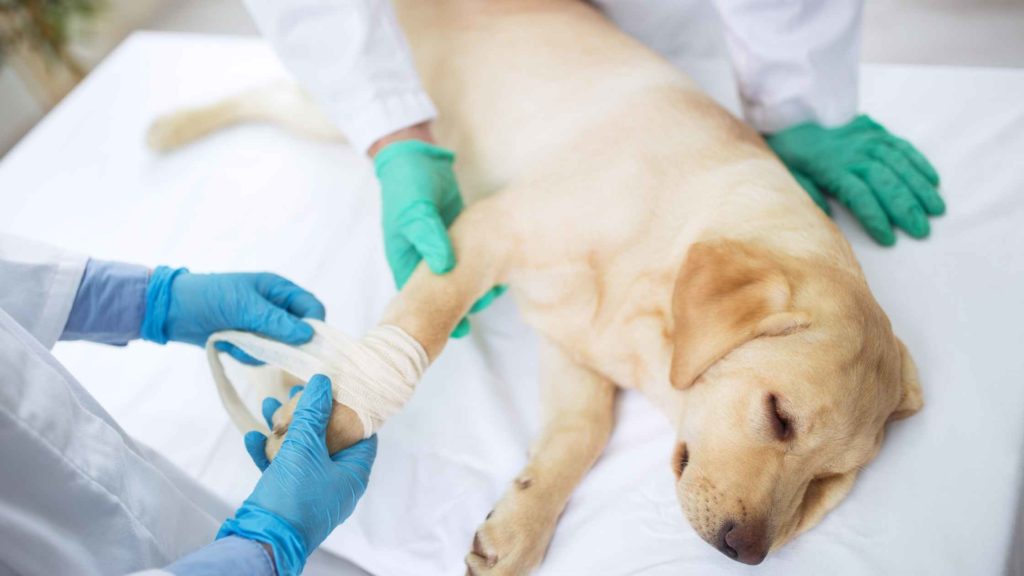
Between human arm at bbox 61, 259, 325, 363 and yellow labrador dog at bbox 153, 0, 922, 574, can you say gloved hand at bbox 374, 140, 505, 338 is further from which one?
human arm at bbox 61, 259, 325, 363

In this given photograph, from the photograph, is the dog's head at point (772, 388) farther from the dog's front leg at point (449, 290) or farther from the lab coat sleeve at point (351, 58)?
the lab coat sleeve at point (351, 58)

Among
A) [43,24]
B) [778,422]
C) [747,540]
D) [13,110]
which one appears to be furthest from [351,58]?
[13,110]

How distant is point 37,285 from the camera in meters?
1.29

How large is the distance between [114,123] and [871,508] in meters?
2.73

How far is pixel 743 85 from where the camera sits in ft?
6.72

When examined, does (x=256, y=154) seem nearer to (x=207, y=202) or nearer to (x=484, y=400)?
(x=207, y=202)

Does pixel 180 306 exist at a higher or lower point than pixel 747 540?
higher

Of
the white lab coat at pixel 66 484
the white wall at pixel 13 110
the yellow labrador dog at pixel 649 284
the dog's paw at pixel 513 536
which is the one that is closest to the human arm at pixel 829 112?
the yellow labrador dog at pixel 649 284

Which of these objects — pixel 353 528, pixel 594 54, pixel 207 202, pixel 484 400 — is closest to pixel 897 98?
pixel 594 54

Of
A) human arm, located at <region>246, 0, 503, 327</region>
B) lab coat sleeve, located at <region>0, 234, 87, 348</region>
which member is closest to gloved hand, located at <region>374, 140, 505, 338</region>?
human arm, located at <region>246, 0, 503, 327</region>

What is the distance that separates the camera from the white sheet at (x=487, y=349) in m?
1.29

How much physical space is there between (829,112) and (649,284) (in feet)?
3.05

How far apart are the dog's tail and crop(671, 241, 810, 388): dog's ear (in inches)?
60.7

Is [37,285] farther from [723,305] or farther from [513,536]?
[723,305]
